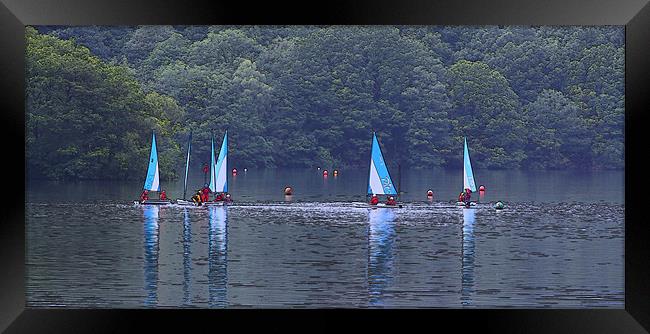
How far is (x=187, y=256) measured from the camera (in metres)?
21.9

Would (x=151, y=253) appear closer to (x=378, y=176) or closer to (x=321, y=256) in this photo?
(x=321, y=256)

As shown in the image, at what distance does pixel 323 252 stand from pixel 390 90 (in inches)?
1806

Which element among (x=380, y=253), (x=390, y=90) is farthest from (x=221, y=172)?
(x=390, y=90)

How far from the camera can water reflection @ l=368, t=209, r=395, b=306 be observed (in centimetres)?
1706

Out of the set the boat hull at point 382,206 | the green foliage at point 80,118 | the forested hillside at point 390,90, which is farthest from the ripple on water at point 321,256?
the forested hillside at point 390,90

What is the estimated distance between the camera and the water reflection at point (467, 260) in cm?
1694

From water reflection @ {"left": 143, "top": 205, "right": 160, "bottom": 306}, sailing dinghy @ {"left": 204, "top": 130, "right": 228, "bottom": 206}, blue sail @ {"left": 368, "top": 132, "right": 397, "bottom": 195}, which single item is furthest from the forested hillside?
water reflection @ {"left": 143, "top": 205, "right": 160, "bottom": 306}

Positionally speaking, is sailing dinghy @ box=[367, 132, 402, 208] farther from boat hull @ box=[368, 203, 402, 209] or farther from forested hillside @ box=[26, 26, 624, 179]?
forested hillside @ box=[26, 26, 624, 179]

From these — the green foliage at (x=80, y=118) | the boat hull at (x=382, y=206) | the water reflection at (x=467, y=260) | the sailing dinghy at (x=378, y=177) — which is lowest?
the water reflection at (x=467, y=260)
